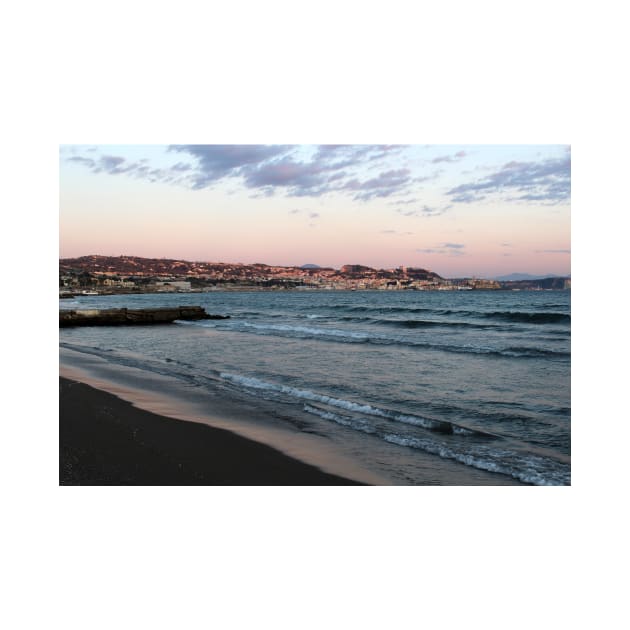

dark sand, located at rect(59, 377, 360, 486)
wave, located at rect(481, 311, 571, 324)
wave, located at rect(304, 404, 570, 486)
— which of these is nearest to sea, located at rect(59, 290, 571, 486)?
wave, located at rect(304, 404, 570, 486)

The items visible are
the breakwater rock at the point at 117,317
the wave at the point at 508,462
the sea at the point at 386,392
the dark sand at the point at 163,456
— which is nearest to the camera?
the dark sand at the point at 163,456

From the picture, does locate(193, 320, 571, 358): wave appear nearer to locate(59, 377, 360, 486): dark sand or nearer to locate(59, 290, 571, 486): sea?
locate(59, 290, 571, 486): sea

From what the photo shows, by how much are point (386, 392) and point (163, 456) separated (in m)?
4.24

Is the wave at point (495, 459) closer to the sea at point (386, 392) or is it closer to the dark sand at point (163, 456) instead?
the sea at point (386, 392)

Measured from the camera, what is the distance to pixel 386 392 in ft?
27.6

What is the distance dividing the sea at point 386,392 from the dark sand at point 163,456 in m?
0.34

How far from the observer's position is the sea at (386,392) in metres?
5.28

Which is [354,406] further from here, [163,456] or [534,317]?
[534,317]

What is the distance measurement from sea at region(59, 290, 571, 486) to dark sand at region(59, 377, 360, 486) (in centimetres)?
34

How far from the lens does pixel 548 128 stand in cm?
519

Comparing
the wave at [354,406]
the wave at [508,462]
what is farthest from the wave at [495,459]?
the wave at [354,406]

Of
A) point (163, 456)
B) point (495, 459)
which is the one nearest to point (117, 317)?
point (163, 456)
